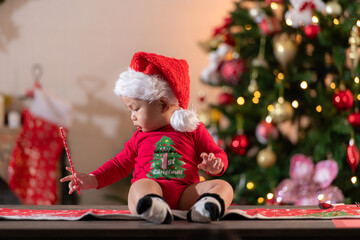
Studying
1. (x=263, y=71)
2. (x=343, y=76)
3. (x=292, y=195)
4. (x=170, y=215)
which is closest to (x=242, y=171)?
(x=292, y=195)

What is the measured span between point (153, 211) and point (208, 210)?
0.34 ft

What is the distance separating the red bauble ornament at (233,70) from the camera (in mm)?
2332

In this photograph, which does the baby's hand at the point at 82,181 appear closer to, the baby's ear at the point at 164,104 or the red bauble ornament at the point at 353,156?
the baby's ear at the point at 164,104

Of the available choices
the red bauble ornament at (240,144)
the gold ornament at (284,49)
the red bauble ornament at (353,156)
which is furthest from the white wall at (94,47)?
the red bauble ornament at (353,156)

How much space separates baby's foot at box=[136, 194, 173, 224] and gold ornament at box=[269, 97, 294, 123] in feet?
4.29

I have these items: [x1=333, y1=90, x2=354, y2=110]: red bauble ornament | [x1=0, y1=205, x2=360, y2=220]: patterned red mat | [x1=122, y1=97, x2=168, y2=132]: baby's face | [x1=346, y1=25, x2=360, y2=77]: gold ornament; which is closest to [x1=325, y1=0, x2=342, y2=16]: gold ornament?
[x1=346, y1=25, x2=360, y2=77]: gold ornament

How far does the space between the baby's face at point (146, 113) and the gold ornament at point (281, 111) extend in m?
1.11

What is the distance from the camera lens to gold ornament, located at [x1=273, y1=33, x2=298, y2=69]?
6.98 ft

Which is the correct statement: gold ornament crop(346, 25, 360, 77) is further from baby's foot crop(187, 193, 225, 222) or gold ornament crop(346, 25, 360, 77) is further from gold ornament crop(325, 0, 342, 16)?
baby's foot crop(187, 193, 225, 222)

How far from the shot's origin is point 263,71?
220 cm

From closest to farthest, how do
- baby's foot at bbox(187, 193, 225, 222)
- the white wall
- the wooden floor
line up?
the wooden floor, baby's foot at bbox(187, 193, 225, 222), the white wall
